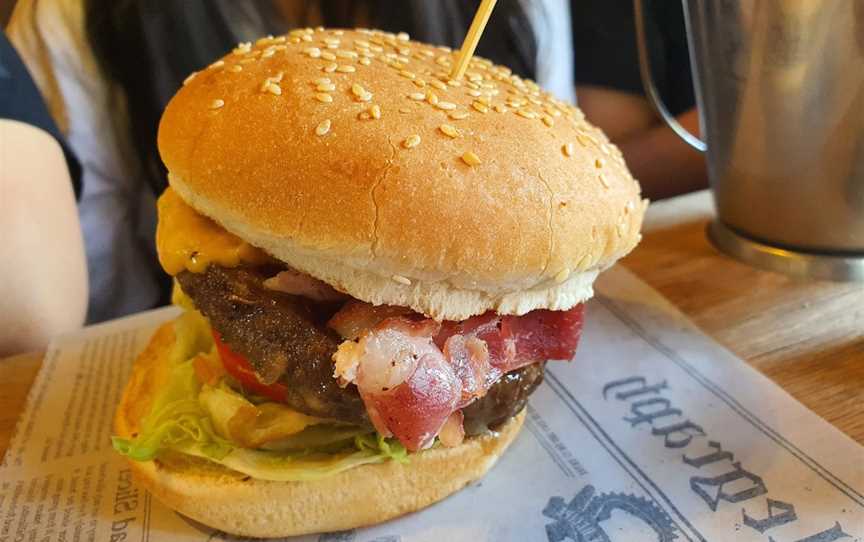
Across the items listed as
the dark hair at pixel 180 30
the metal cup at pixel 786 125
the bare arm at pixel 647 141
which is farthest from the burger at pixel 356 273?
the bare arm at pixel 647 141

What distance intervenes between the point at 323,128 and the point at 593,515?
0.83 m

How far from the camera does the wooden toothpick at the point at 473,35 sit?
1.30 m

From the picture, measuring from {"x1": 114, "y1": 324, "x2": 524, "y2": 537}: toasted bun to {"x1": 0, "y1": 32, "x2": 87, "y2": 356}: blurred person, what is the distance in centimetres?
72

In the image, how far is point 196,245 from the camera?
1.27 m

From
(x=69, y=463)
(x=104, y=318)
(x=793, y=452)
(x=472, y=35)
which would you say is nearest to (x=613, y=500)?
(x=793, y=452)

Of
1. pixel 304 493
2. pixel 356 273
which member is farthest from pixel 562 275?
pixel 304 493

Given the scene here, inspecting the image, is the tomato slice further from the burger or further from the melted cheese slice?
the melted cheese slice

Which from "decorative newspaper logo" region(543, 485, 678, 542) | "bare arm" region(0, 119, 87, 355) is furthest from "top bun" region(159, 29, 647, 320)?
"bare arm" region(0, 119, 87, 355)

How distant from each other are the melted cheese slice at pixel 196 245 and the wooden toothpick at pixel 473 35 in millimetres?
512

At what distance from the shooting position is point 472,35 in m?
1.32

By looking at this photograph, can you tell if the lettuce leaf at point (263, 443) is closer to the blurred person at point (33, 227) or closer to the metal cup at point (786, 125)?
the blurred person at point (33, 227)

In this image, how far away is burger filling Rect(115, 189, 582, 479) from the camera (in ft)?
3.76

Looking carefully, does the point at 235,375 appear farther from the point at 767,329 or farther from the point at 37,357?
the point at 767,329

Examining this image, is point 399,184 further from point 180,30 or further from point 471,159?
point 180,30
